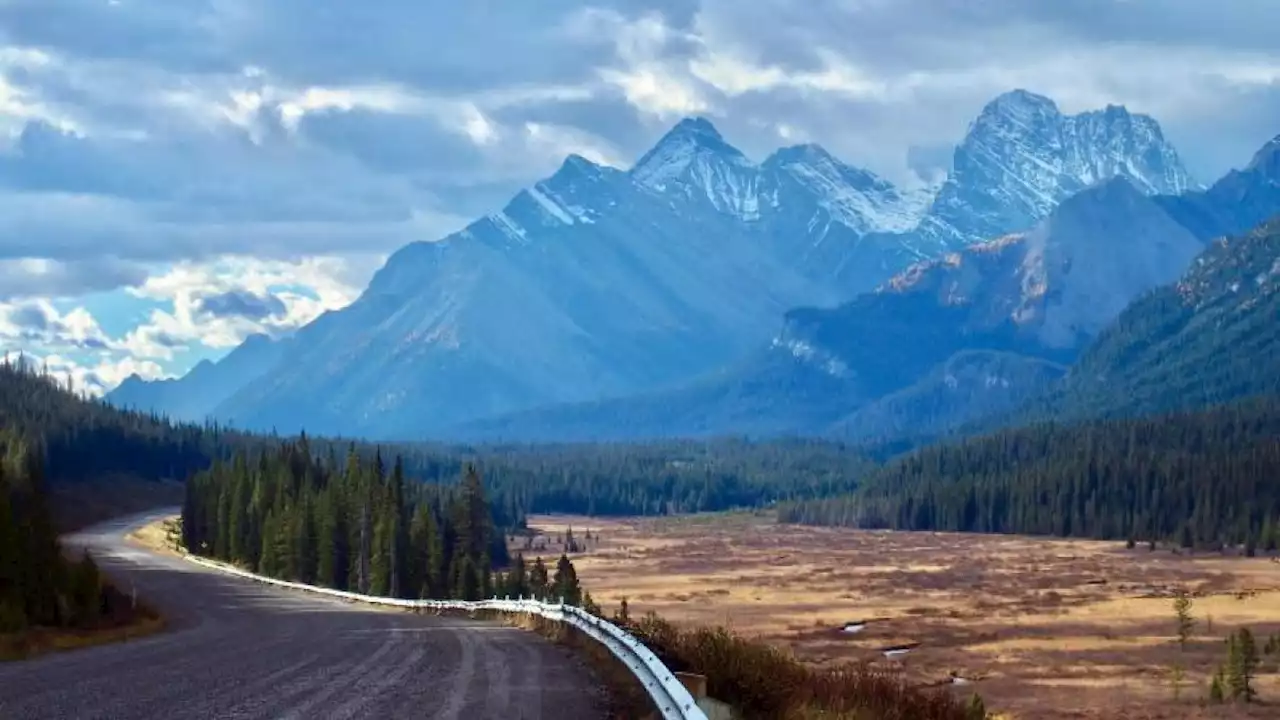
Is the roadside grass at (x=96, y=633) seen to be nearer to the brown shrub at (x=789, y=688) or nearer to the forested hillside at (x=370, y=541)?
the brown shrub at (x=789, y=688)

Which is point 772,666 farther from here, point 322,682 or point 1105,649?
point 1105,649

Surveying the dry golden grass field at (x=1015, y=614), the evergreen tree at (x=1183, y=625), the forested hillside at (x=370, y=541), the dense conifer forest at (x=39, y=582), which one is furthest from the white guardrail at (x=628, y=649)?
the evergreen tree at (x=1183, y=625)

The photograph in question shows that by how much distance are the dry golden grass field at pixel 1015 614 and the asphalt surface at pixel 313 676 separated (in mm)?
37076

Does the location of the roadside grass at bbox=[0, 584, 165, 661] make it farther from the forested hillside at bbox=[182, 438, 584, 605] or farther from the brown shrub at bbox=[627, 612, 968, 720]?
the forested hillside at bbox=[182, 438, 584, 605]

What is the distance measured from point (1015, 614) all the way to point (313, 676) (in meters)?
101

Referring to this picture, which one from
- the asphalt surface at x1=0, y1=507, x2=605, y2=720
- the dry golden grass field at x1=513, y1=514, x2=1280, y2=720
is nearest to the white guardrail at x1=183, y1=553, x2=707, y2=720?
the asphalt surface at x1=0, y1=507, x2=605, y2=720

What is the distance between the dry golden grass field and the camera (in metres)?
79.8

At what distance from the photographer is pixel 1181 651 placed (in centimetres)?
9538

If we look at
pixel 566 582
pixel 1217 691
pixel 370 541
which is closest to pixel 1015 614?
pixel 566 582

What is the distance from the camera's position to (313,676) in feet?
98.0

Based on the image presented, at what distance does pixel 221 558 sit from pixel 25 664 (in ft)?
365

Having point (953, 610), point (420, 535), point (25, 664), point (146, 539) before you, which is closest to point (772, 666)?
point (25, 664)

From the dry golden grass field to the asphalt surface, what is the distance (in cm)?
3708

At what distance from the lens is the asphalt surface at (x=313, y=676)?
24.6 m
